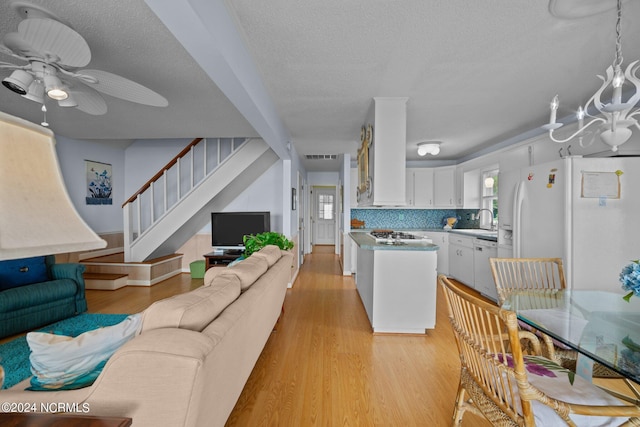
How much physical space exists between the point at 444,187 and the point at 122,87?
5469 millimetres

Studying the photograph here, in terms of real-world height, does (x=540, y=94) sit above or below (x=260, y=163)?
above

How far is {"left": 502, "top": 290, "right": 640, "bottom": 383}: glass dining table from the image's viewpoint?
112 cm

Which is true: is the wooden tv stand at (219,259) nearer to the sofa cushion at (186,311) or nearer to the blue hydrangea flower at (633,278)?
the sofa cushion at (186,311)

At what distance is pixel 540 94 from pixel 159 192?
605cm

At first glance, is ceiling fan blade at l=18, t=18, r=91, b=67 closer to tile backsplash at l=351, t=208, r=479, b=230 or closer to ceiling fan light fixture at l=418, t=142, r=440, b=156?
ceiling fan light fixture at l=418, t=142, r=440, b=156

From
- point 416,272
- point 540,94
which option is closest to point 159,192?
point 416,272

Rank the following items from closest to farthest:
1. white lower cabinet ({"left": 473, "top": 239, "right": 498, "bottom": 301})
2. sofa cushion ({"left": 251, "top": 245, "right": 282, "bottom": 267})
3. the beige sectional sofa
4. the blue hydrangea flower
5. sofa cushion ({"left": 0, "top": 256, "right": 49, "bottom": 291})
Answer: the beige sectional sofa
the blue hydrangea flower
sofa cushion ({"left": 251, "top": 245, "right": 282, "bottom": 267})
sofa cushion ({"left": 0, "top": 256, "right": 49, "bottom": 291})
white lower cabinet ({"left": 473, "top": 239, "right": 498, "bottom": 301})

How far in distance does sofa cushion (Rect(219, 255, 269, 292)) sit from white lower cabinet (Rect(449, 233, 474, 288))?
362cm

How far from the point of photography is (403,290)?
2.91 m

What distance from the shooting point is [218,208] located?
18.4ft

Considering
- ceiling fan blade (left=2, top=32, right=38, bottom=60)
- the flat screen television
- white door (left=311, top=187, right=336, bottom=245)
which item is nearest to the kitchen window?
the flat screen television

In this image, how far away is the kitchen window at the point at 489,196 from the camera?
4992 millimetres

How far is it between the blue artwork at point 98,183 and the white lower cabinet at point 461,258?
6482 mm

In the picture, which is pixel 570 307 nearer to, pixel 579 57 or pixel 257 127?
pixel 579 57
